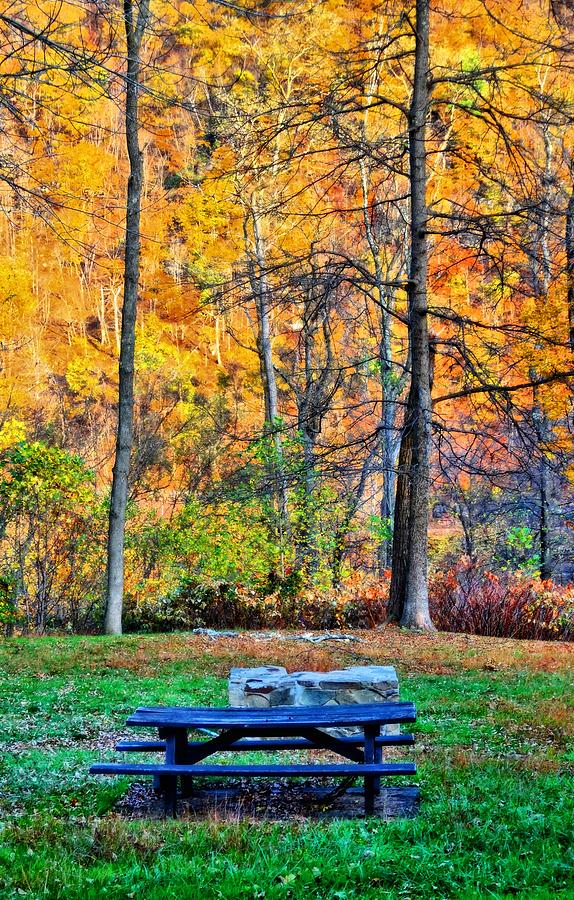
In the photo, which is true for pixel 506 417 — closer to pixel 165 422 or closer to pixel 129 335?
pixel 129 335

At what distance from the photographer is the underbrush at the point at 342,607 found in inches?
597

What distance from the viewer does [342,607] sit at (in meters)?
16.1

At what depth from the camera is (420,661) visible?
9734 mm

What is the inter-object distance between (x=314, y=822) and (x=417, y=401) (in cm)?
918

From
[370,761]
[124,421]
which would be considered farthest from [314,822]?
[124,421]

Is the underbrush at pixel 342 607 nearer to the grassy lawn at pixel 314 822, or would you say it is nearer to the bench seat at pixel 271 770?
the grassy lawn at pixel 314 822

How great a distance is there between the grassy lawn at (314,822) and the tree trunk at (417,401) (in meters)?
4.16

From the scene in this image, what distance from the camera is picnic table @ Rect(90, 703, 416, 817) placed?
439cm

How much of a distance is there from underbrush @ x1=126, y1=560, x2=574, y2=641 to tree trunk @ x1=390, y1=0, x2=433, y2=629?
2.50 m

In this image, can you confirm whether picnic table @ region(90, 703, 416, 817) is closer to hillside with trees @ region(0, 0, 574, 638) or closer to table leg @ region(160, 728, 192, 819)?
table leg @ region(160, 728, 192, 819)

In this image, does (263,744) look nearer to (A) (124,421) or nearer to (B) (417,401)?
(B) (417,401)

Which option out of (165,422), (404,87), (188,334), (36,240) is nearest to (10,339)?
(165,422)

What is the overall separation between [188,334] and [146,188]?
6953mm

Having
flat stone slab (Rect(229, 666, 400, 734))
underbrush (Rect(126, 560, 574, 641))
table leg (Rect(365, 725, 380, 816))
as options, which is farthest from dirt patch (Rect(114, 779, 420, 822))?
underbrush (Rect(126, 560, 574, 641))
